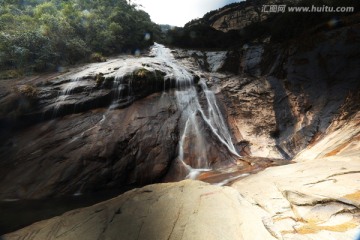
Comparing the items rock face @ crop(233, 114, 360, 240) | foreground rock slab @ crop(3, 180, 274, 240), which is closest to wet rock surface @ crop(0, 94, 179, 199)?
foreground rock slab @ crop(3, 180, 274, 240)

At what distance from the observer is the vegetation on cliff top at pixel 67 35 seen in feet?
54.2

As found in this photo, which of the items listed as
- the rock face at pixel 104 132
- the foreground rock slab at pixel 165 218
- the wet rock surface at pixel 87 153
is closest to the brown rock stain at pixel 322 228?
the foreground rock slab at pixel 165 218

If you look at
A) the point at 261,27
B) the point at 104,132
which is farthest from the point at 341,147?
the point at 261,27

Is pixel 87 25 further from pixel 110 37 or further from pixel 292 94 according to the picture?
pixel 292 94

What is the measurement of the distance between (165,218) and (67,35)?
19637 millimetres

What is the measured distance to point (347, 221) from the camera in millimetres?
3076

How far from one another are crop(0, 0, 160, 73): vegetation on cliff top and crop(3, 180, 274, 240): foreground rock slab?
14490 mm

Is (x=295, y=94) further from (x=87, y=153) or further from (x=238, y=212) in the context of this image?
(x=87, y=153)

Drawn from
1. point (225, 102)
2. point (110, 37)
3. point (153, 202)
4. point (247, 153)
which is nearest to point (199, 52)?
point (110, 37)

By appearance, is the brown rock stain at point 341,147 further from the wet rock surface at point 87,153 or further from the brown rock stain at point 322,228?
the wet rock surface at point 87,153

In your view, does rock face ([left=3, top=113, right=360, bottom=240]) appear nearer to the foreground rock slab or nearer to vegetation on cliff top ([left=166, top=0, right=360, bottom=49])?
the foreground rock slab

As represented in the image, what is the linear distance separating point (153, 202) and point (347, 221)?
10.6 ft

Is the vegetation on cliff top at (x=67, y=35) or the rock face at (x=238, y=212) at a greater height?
the vegetation on cliff top at (x=67, y=35)

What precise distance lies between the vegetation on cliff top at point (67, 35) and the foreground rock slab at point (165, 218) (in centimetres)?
1449
